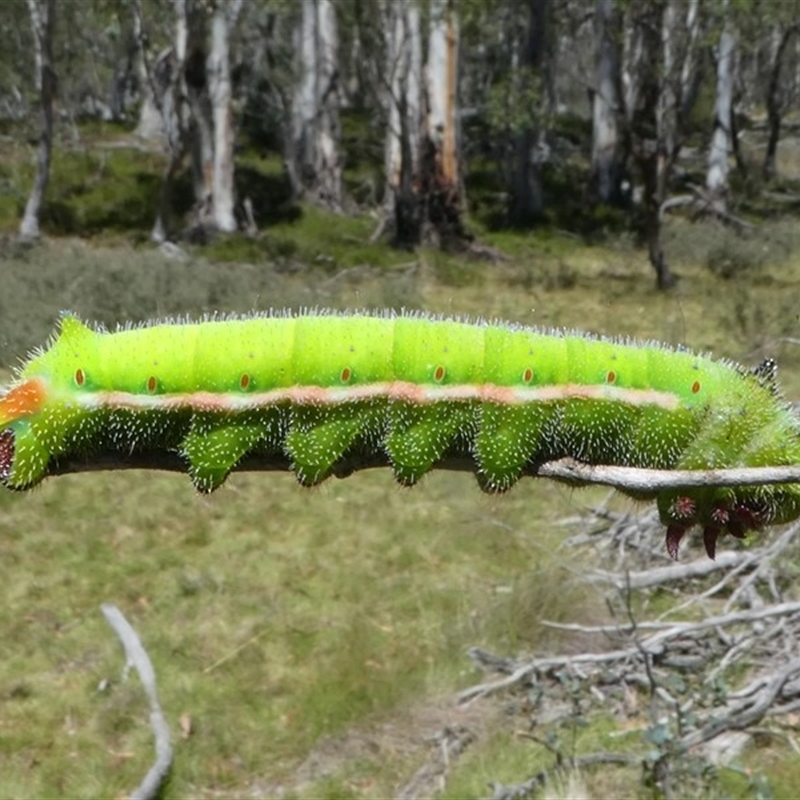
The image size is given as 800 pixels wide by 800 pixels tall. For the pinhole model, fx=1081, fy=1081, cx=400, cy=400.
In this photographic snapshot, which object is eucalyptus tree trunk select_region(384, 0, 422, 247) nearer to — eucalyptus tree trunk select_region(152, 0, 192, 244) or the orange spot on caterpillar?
eucalyptus tree trunk select_region(152, 0, 192, 244)

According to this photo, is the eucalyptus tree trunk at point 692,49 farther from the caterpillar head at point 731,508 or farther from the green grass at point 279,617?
the caterpillar head at point 731,508

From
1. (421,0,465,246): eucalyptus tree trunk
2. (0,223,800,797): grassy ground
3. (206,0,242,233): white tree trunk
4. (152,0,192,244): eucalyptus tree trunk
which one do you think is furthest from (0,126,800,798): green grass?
(206,0,242,233): white tree trunk

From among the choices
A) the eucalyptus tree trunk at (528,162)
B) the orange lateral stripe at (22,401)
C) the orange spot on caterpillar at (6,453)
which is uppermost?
the orange lateral stripe at (22,401)

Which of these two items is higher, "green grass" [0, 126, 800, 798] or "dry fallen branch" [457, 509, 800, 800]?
"dry fallen branch" [457, 509, 800, 800]

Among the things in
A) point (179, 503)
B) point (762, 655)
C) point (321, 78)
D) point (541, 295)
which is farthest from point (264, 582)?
point (321, 78)

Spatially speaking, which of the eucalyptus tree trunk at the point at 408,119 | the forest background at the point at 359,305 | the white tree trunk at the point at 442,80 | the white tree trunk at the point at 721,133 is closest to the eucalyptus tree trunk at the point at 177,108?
the forest background at the point at 359,305

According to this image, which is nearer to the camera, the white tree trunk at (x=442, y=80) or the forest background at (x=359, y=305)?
the forest background at (x=359, y=305)

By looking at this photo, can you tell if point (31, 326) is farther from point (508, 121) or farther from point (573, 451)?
point (508, 121)

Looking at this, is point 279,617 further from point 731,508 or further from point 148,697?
point 731,508
